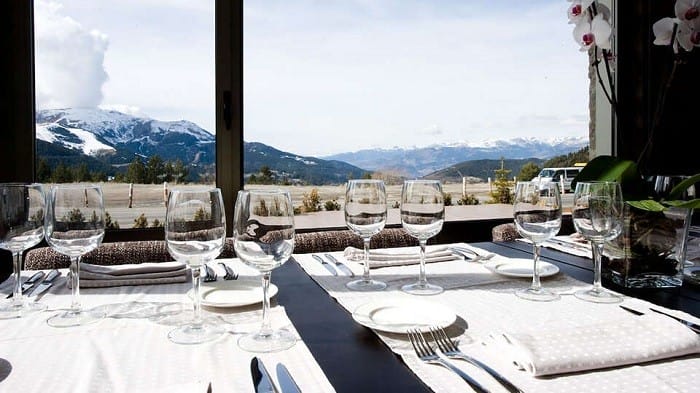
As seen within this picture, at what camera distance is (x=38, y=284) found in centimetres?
103

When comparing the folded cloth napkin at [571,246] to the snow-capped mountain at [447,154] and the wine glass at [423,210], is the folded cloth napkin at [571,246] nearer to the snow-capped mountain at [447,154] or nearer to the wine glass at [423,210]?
the wine glass at [423,210]

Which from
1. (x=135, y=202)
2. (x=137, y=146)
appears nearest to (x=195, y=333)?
(x=135, y=202)

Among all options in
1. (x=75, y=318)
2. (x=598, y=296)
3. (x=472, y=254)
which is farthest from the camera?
(x=472, y=254)

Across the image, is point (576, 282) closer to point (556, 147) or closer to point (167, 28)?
point (167, 28)

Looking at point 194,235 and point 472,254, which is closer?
point 194,235

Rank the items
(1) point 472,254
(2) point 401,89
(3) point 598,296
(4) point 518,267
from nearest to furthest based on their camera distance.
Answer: (3) point 598,296 < (4) point 518,267 < (1) point 472,254 < (2) point 401,89

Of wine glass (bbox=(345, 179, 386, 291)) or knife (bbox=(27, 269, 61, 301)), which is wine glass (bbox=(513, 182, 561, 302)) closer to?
wine glass (bbox=(345, 179, 386, 291))

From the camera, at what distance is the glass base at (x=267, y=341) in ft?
2.31

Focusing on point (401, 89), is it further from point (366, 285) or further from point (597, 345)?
point (597, 345)

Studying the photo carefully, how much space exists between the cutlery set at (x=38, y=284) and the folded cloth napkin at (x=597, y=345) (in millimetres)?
816

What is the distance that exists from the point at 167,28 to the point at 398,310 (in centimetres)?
206

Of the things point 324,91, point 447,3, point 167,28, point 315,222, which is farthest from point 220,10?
point 447,3

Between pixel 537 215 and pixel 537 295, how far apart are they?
148 millimetres

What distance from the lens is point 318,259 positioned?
4.22 ft
